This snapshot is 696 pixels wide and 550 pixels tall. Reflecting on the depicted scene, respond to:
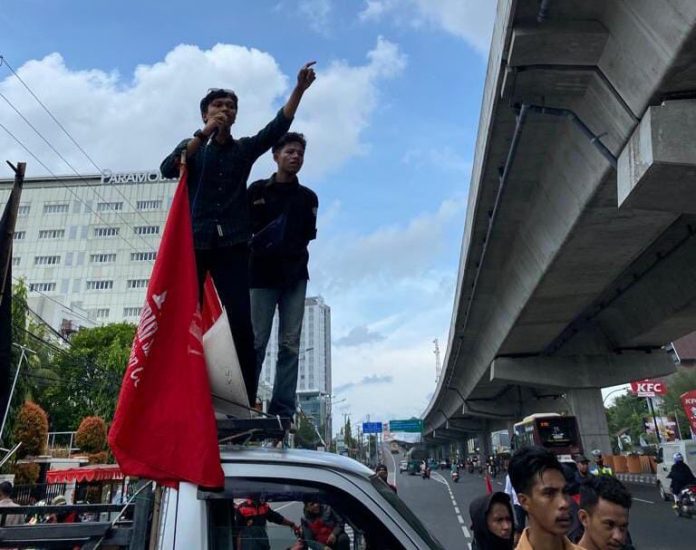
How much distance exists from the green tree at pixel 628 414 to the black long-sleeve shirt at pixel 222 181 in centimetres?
7525

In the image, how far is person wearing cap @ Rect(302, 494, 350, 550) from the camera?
2207mm

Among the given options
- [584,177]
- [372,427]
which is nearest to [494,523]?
[584,177]

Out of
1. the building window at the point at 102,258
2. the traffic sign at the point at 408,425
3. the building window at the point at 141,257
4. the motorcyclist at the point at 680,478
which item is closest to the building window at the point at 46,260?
the building window at the point at 102,258

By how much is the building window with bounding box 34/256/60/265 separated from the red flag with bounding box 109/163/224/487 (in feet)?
258

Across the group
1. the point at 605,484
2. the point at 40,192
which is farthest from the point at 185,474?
the point at 40,192

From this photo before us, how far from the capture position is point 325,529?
2.22 metres

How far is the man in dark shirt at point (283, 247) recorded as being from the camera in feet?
11.8

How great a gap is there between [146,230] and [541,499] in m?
75.3

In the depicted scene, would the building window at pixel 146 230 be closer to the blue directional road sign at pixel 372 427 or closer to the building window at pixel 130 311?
the building window at pixel 130 311

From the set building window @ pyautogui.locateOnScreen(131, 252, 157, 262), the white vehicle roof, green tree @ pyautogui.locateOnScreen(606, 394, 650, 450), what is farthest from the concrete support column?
building window @ pyautogui.locateOnScreen(131, 252, 157, 262)

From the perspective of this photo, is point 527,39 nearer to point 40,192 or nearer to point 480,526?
point 480,526

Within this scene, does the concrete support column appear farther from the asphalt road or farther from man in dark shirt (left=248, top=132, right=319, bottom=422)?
man in dark shirt (left=248, top=132, right=319, bottom=422)

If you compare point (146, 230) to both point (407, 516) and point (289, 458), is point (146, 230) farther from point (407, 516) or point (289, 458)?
point (407, 516)

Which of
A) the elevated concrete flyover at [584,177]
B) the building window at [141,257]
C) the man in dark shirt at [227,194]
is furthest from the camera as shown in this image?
the building window at [141,257]
